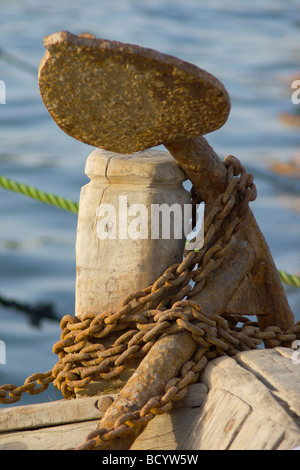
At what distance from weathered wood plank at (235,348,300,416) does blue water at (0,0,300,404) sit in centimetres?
216

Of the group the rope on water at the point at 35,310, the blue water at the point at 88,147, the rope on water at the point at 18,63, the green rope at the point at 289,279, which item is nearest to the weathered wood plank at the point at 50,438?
the green rope at the point at 289,279

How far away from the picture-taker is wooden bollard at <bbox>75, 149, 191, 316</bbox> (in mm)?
1903

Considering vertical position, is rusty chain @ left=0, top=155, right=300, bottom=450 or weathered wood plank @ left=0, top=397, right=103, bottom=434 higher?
rusty chain @ left=0, top=155, right=300, bottom=450

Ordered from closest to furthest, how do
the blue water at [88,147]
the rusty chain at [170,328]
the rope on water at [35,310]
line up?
the rusty chain at [170,328] < the rope on water at [35,310] < the blue water at [88,147]

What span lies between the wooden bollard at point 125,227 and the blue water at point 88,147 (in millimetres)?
1933

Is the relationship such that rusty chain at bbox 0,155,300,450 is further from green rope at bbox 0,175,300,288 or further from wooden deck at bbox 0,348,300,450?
green rope at bbox 0,175,300,288

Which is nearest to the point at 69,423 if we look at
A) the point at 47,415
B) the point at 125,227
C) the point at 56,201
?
the point at 47,415

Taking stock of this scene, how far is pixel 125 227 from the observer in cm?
190

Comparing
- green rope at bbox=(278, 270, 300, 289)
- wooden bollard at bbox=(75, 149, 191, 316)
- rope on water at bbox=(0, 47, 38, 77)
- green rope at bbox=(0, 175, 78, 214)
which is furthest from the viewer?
rope on water at bbox=(0, 47, 38, 77)

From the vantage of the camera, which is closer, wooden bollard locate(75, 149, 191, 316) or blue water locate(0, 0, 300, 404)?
wooden bollard locate(75, 149, 191, 316)

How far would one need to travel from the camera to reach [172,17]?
13148mm

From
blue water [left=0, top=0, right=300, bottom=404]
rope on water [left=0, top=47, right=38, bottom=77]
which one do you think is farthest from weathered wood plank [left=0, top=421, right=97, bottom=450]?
rope on water [left=0, top=47, right=38, bottom=77]

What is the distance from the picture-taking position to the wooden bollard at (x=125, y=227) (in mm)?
1903

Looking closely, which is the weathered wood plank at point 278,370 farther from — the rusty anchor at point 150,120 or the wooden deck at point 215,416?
the rusty anchor at point 150,120
